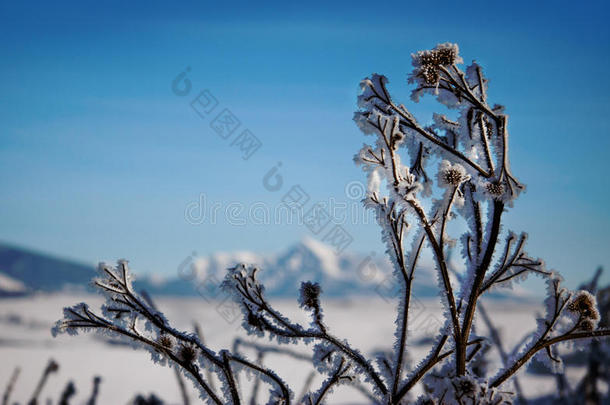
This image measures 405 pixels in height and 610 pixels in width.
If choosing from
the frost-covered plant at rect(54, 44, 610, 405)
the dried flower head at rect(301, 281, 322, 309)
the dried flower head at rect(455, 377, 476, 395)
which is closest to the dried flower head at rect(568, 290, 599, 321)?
the frost-covered plant at rect(54, 44, 610, 405)

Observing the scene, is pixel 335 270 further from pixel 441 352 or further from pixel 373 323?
pixel 441 352

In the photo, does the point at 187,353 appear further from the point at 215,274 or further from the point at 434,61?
the point at 215,274

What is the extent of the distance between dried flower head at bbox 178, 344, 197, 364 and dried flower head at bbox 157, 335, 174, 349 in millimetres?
22

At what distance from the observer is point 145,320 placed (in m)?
1.04

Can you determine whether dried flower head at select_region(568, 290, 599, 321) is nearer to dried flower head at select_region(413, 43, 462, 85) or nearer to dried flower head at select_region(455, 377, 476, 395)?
dried flower head at select_region(455, 377, 476, 395)

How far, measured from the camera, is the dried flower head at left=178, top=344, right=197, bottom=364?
3.37 ft

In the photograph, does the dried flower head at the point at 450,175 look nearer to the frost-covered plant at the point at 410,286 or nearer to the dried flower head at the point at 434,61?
the frost-covered plant at the point at 410,286

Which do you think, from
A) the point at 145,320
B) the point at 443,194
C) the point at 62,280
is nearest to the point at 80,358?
the point at 145,320

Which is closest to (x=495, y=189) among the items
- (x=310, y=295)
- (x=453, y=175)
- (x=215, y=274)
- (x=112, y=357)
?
(x=453, y=175)

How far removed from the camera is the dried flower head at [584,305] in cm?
104

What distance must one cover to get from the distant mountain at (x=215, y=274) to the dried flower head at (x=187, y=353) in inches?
5.4

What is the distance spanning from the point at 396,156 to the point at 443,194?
0.14m

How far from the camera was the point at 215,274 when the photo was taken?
3514 mm

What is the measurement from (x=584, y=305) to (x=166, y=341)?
0.92 m
